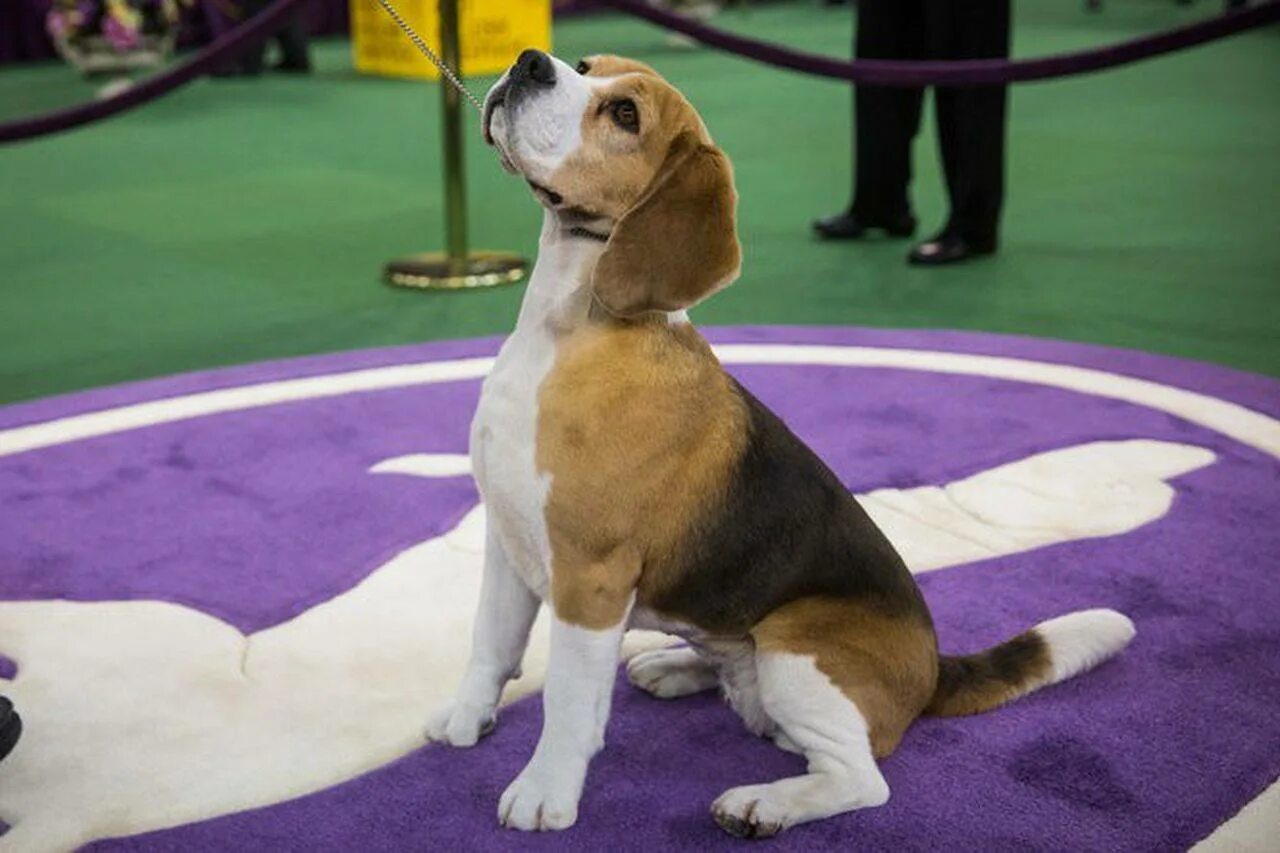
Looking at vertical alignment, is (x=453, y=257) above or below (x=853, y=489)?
above

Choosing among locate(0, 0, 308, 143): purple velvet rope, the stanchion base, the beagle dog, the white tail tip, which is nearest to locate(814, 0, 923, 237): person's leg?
the stanchion base

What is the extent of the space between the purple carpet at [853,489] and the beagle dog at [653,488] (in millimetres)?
127

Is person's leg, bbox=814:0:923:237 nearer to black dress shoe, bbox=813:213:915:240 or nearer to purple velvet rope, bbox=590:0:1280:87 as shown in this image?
black dress shoe, bbox=813:213:915:240

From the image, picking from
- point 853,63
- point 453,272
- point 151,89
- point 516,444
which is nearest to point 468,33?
point 453,272

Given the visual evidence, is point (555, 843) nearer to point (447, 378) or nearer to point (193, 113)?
point (447, 378)

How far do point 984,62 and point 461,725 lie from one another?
3148 millimetres

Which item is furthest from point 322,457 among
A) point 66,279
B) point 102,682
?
point 66,279

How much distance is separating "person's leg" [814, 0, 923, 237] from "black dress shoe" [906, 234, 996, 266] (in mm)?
407

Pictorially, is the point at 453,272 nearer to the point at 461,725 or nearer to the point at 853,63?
the point at 853,63

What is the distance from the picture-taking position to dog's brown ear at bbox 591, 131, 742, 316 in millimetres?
2162

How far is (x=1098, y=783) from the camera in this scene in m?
2.41

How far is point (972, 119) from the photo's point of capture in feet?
18.8

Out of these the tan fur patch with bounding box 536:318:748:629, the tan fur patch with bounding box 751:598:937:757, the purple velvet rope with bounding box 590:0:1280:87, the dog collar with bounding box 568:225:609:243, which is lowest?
the tan fur patch with bounding box 751:598:937:757

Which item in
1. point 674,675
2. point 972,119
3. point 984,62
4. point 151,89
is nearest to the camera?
point 674,675
